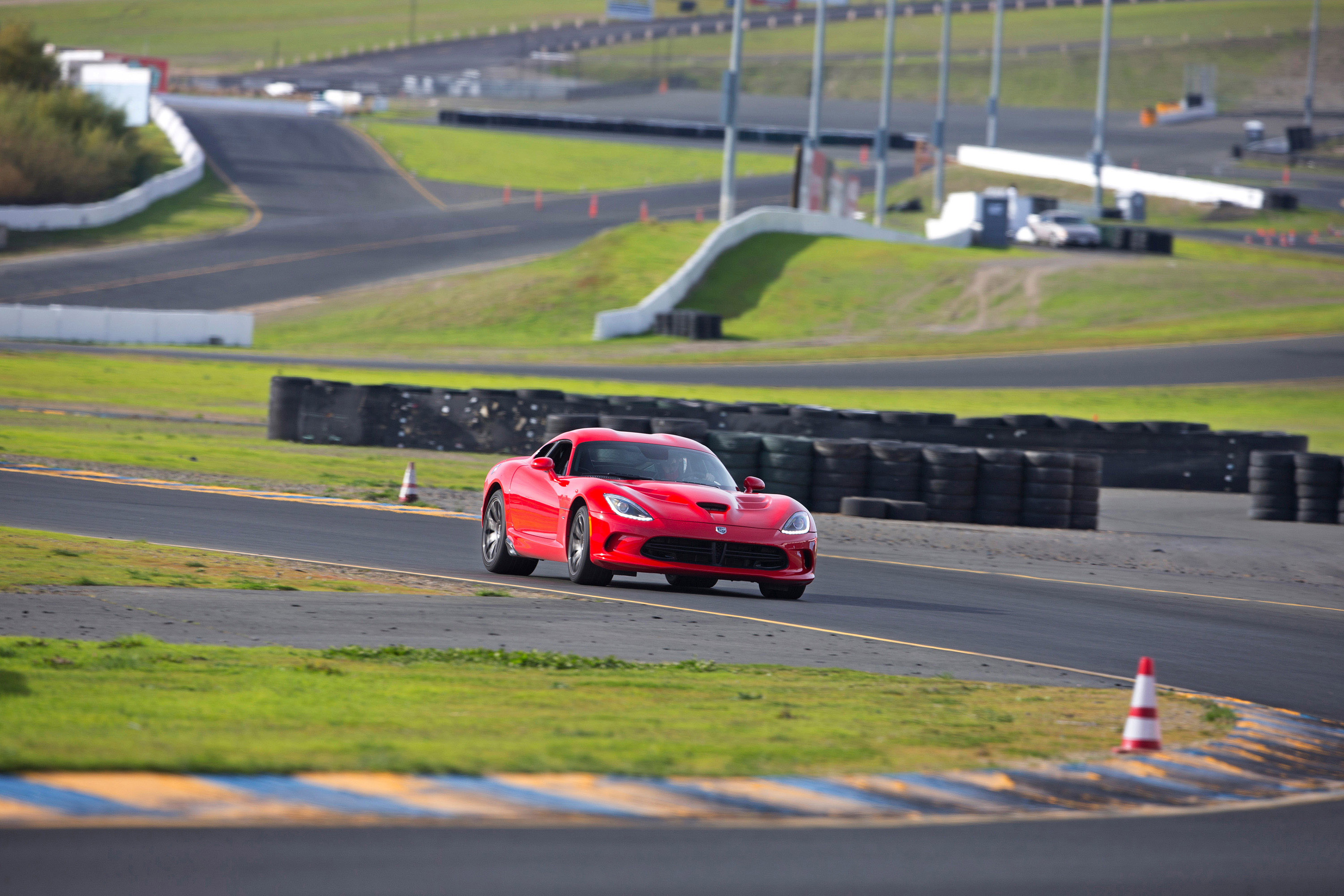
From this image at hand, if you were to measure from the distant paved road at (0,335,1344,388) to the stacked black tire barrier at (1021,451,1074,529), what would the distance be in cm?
1576

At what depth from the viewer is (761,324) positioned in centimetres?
4722

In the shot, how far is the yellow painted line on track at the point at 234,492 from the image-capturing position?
18.6m

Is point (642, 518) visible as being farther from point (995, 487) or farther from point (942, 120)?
point (942, 120)

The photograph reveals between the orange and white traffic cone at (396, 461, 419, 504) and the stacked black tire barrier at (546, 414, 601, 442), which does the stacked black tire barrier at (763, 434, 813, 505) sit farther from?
the orange and white traffic cone at (396, 461, 419, 504)

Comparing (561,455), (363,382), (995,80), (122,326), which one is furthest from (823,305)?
(995,80)

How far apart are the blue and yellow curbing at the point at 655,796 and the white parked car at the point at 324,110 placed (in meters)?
91.1

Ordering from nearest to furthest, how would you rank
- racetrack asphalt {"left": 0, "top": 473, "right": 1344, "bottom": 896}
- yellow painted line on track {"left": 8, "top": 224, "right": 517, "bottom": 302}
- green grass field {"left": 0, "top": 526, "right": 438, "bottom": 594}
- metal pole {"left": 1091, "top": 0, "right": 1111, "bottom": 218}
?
1. racetrack asphalt {"left": 0, "top": 473, "right": 1344, "bottom": 896}
2. green grass field {"left": 0, "top": 526, "right": 438, "bottom": 594}
3. yellow painted line on track {"left": 8, "top": 224, "right": 517, "bottom": 302}
4. metal pole {"left": 1091, "top": 0, "right": 1111, "bottom": 218}

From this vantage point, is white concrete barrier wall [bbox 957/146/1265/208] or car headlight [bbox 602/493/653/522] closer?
car headlight [bbox 602/493/653/522]

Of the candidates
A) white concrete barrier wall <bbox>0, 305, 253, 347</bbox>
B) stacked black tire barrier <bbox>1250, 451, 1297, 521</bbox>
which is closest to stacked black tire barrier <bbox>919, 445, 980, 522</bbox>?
stacked black tire barrier <bbox>1250, 451, 1297, 521</bbox>

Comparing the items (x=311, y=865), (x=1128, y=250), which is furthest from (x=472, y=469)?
(x=1128, y=250)

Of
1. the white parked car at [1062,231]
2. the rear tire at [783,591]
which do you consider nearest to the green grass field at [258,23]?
the white parked car at [1062,231]

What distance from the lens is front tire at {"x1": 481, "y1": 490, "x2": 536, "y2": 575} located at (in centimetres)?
1435

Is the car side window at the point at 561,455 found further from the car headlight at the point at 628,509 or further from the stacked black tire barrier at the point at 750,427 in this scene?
the stacked black tire barrier at the point at 750,427

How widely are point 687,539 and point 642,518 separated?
0.40 m
